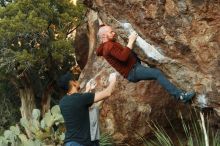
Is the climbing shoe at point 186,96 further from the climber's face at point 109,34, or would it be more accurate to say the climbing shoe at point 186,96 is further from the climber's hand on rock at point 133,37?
the climber's face at point 109,34

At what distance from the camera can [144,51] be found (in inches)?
332

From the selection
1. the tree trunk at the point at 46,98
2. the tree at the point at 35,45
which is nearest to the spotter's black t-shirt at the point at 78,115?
the tree at the point at 35,45

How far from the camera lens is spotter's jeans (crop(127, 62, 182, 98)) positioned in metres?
7.62

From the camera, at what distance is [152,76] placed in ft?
25.8

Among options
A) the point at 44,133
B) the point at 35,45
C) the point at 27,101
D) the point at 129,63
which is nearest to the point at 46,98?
the point at 27,101

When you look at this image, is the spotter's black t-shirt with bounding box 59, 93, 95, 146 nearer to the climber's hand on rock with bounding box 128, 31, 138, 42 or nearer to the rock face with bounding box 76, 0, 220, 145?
the climber's hand on rock with bounding box 128, 31, 138, 42

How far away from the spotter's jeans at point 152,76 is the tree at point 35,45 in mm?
11711


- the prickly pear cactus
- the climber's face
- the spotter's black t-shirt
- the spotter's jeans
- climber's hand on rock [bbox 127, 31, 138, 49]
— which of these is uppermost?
the climber's face

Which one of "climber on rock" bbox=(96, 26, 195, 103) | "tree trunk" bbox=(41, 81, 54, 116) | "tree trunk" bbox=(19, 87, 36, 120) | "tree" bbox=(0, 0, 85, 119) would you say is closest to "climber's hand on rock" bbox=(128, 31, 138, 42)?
"climber on rock" bbox=(96, 26, 195, 103)

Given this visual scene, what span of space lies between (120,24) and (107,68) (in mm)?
5272

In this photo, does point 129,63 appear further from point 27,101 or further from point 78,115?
point 27,101

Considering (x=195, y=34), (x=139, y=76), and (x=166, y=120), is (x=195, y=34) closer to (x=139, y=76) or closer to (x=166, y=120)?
(x=139, y=76)

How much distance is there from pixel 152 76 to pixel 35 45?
42.3 ft

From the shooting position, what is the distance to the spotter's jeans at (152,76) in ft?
25.0
